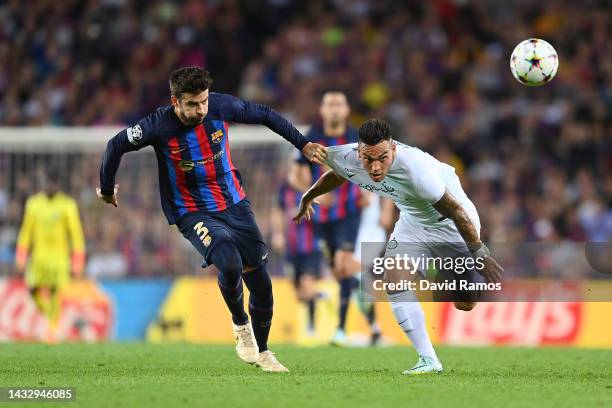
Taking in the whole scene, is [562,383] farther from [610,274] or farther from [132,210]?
[132,210]

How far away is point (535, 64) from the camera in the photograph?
34.9 ft

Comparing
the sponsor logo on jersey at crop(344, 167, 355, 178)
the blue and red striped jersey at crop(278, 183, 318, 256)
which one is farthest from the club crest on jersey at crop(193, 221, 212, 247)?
the blue and red striped jersey at crop(278, 183, 318, 256)

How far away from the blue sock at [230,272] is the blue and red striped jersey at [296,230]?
15.7ft

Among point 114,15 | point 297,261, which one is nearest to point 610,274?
point 297,261

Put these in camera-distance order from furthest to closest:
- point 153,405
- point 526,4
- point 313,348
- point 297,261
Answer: point 526,4 < point 297,261 < point 313,348 < point 153,405

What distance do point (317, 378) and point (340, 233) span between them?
15.7 feet

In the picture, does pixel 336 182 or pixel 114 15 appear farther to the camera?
pixel 114 15

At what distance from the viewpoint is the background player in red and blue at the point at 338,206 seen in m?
13.4

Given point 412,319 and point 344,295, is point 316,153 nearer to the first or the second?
point 412,319

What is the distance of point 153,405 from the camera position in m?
7.19

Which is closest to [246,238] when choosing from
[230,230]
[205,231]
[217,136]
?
[230,230]

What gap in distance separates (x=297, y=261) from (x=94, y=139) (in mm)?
5338

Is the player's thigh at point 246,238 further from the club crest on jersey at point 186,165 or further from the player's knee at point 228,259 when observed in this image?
the club crest on jersey at point 186,165

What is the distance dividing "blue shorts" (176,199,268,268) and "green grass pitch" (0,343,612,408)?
943 millimetres
